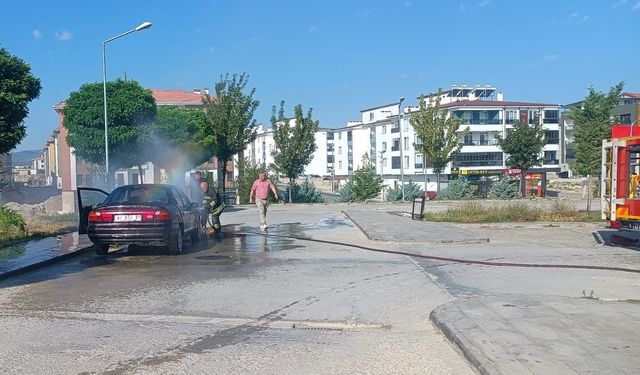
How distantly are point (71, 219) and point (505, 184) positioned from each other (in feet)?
101

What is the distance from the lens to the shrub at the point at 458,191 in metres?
43.2

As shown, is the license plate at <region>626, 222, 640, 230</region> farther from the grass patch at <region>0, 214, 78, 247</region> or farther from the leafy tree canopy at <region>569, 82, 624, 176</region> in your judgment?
the leafy tree canopy at <region>569, 82, 624, 176</region>

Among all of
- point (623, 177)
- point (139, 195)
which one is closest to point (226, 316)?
point (139, 195)

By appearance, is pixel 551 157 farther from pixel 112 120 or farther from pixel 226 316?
pixel 226 316

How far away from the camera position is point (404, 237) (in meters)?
15.9

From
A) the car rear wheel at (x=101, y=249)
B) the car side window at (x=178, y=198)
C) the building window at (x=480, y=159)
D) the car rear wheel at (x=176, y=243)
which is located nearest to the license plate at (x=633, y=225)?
the car rear wheel at (x=176, y=243)

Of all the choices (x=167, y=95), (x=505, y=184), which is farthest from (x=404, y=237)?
(x=167, y=95)

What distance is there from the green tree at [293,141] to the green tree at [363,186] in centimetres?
415

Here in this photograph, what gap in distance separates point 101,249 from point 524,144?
3953cm

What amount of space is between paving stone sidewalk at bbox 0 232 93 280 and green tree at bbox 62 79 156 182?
14461 millimetres

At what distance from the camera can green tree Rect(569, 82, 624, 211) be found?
29531mm

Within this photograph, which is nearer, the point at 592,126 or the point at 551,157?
the point at 592,126

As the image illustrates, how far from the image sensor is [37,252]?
1323 centimetres

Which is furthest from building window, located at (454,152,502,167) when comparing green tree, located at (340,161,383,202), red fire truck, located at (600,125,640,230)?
red fire truck, located at (600,125,640,230)
